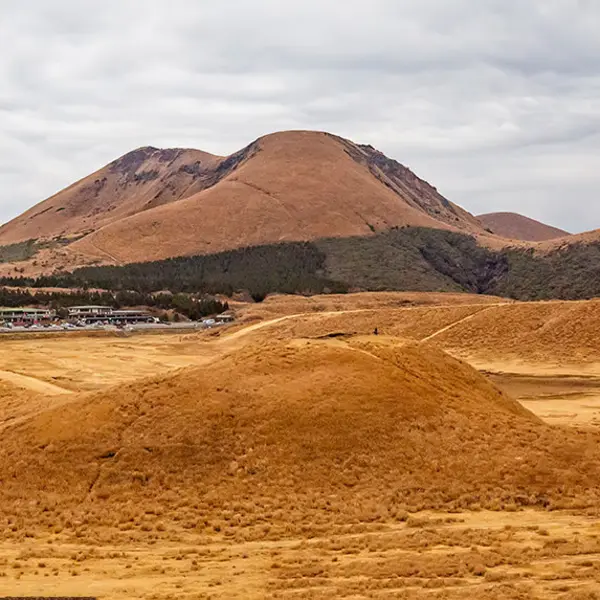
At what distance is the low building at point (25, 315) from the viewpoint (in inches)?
3120

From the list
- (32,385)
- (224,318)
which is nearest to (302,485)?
(32,385)

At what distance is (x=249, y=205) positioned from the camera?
143 m

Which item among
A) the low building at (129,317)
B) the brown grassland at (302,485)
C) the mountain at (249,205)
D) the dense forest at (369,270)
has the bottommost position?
the brown grassland at (302,485)

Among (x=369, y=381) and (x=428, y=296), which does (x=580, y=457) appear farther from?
(x=428, y=296)

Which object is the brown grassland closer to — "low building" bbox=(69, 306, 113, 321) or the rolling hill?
the rolling hill

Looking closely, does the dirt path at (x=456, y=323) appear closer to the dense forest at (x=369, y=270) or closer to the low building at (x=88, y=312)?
the low building at (x=88, y=312)

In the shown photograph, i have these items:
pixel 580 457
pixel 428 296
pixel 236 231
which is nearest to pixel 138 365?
pixel 580 457

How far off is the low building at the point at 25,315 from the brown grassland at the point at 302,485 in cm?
5334

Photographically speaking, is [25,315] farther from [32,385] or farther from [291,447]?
[291,447]

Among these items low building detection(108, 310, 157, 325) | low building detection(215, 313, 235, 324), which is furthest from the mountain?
low building detection(215, 313, 235, 324)

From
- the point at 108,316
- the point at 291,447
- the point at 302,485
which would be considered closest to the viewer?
the point at 302,485

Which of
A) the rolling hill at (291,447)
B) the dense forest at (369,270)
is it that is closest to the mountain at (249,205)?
the dense forest at (369,270)

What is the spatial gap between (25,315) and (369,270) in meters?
49.7

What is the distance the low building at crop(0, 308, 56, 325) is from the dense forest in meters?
12.6
